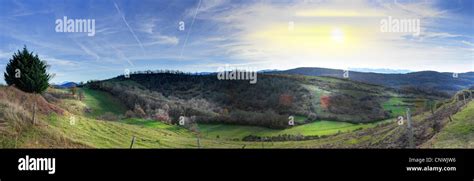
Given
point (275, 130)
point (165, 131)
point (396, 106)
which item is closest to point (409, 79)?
point (396, 106)

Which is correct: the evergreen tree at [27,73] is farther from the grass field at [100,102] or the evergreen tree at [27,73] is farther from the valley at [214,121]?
the grass field at [100,102]

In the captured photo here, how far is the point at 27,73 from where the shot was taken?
9539 millimetres

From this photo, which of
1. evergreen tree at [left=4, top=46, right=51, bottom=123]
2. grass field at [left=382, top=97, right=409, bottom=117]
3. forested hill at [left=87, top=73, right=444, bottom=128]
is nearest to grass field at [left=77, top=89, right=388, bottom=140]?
forested hill at [left=87, top=73, right=444, bottom=128]

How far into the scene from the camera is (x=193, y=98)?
33.7 feet

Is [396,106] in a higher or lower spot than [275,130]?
higher

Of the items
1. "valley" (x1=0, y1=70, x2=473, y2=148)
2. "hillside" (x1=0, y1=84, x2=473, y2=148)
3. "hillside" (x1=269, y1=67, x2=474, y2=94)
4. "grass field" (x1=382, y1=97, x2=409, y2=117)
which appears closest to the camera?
"hillside" (x1=0, y1=84, x2=473, y2=148)

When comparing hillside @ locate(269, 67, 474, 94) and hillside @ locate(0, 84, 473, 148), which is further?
hillside @ locate(269, 67, 474, 94)

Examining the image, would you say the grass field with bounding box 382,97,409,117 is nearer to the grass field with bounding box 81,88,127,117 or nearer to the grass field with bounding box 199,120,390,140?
the grass field with bounding box 199,120,390,140

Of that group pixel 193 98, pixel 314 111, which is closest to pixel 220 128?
pixel 193 98

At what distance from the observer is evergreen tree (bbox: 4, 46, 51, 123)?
371 inches

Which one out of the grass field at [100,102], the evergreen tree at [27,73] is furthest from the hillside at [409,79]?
the evergreen tree at [27,73]

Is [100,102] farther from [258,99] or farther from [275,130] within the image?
[275,130]

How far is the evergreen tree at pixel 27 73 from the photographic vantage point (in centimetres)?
943

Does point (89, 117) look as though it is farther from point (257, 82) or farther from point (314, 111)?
point (314, 111)
